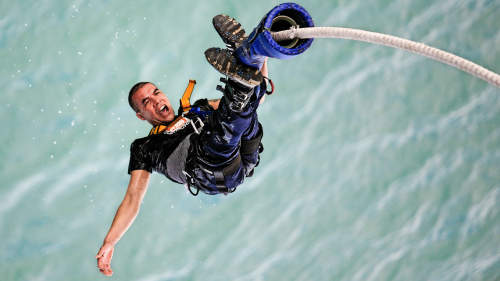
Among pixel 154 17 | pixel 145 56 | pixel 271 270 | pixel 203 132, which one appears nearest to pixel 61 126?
pixel 145 56

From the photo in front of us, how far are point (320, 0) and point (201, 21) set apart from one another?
1.05 meters

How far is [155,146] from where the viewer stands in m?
2.60

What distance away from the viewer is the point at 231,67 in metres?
1.64

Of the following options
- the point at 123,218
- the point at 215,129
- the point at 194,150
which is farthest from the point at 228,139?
the point at 123,218

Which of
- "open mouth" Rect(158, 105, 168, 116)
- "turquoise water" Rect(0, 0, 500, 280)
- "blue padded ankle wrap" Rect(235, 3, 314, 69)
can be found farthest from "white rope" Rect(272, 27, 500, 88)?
"turquoise water" Rect(0, 0, 500, 280)

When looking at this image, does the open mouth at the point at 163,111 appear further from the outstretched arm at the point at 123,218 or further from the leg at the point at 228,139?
the leg at the point at 228,139

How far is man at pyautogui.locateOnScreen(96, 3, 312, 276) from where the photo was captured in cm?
163

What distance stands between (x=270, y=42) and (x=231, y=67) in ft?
0.69

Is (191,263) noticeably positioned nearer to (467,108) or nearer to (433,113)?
(433,113)

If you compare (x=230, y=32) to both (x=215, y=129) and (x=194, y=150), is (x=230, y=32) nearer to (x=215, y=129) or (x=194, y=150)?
(x=215, y=129)

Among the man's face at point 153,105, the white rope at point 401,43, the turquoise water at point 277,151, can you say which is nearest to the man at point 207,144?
the man's face at point 153,105

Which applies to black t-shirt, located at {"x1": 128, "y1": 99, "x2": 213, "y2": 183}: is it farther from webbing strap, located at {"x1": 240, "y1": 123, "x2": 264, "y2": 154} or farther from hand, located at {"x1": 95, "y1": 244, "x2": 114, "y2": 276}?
hand, located at {"x1": 95, "y1": 244, "x2": 114, "y2": 276}

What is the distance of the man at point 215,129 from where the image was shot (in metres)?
1.63

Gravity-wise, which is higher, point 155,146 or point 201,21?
point 201,21
